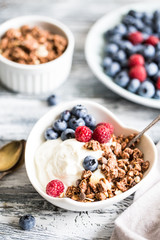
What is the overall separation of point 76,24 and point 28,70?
56 centimetres

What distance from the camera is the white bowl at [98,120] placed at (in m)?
0.98

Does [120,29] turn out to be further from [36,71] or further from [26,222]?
[26,222]

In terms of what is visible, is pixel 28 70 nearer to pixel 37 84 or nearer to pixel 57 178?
pixel 37 84

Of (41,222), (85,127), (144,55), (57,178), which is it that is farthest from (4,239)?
(144,55)

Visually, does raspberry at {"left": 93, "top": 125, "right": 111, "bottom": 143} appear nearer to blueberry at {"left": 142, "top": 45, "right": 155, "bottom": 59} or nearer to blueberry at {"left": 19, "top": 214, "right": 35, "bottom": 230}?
blueberry at {"left": 19, "top": 214, "right": 35, "bottom": 230}

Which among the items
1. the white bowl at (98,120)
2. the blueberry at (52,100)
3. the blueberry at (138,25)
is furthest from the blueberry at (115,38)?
the white bowl at (98,120)

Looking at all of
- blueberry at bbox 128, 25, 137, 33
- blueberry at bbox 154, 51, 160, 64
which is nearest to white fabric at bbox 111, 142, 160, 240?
blueberry at bbox 154, 51, 160, 64

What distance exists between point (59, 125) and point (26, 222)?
1.06 feet

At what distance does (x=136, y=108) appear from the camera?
1453 millimetres

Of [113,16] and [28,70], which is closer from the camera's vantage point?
[28,70]

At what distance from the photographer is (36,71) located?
1.39m

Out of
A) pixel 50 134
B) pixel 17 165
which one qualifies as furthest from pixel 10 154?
pixel 50 134

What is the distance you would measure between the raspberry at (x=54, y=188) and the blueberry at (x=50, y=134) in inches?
7.8

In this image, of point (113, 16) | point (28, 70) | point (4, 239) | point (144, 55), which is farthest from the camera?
point (113, 16)
